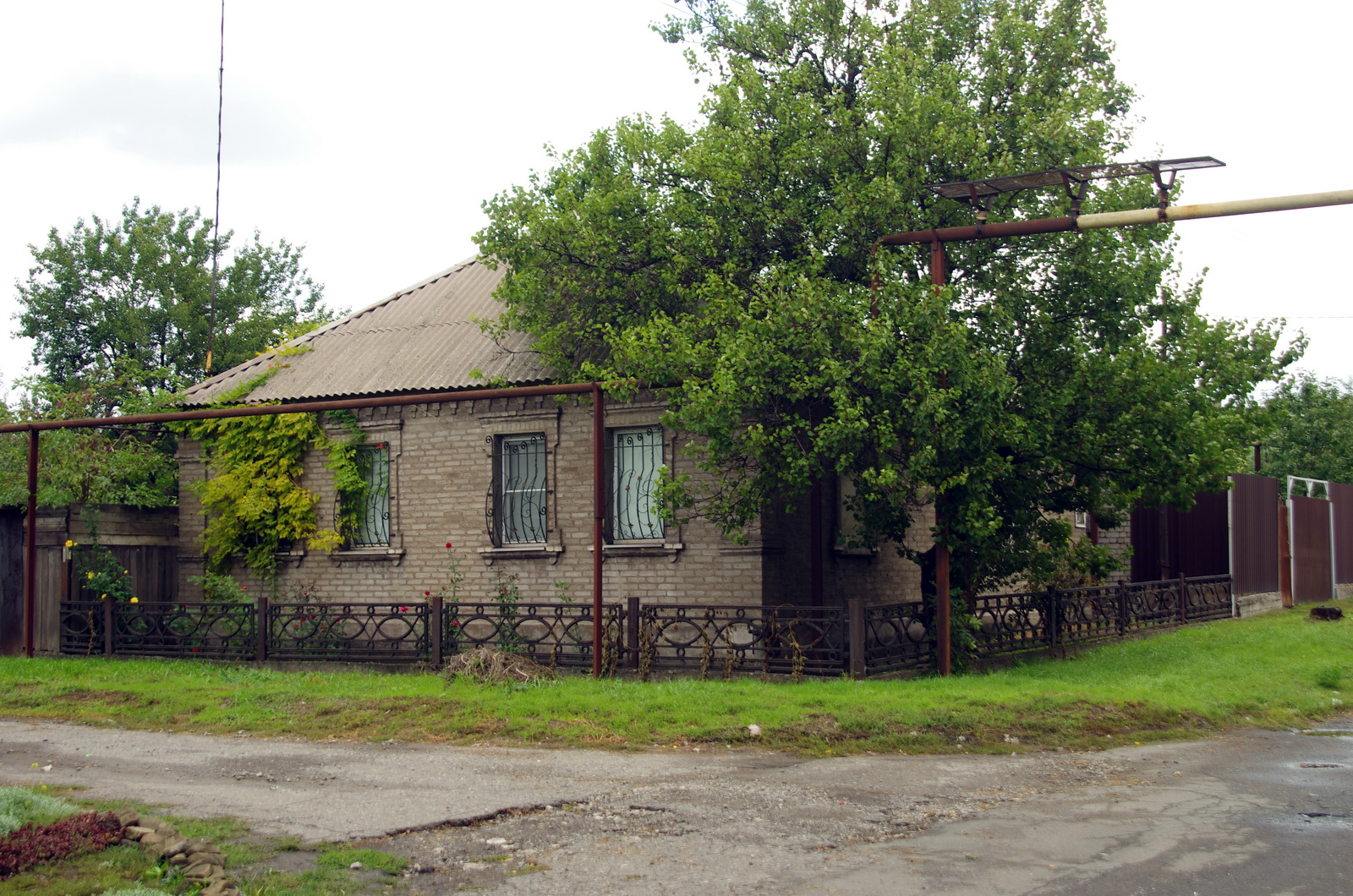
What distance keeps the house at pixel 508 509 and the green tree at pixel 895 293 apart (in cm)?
101

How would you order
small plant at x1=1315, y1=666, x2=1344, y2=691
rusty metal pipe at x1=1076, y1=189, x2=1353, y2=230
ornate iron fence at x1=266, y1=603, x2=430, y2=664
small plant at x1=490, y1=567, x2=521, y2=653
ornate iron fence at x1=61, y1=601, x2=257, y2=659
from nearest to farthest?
1. rusty metal pipe at x1=1076, y1=189, x2=1353, y2=230
2. small plant at x1=1315, y1=666, x2=1344, y2=691
3. small plant at x1=490, y1=567, x2=521, y2=653
4. ornate iron fence at x1=266, y1=603, x2=430, y2=664
5. ornate iron fence at x1=61, y1=601, x2=257, y2=659

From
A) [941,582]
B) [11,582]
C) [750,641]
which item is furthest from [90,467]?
[941,582]

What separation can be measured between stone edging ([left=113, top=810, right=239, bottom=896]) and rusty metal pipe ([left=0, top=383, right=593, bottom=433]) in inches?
292

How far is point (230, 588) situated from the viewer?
1747cm

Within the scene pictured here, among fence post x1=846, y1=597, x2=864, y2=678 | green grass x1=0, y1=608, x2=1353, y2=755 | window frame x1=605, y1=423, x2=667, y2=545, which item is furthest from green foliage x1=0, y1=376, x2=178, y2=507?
fence post x1=846, y1=597, x2=864, y2=678

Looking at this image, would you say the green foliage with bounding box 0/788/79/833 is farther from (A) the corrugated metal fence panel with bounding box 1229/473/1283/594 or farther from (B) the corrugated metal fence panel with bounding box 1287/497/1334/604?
(B) the corrugated metal fence panel with bounding box 1287/497/1334/604

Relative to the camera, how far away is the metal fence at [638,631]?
12.9 m

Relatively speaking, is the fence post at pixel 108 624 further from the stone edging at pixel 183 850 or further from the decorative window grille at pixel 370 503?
the stone edging at pixel 183 850

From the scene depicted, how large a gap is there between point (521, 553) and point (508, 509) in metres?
0.87

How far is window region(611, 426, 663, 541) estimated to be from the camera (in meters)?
16.0

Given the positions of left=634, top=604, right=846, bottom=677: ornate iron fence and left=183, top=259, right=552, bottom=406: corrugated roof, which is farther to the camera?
left=183, top=259, right=552, bottom=406: corrugated roof

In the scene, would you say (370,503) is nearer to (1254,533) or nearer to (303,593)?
(303,593)

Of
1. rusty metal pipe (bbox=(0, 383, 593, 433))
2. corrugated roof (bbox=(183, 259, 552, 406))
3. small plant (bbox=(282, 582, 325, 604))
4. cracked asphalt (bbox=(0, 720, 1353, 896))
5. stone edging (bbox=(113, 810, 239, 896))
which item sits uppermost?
corrugated roof (bbox=(183, 259, 552, 406))

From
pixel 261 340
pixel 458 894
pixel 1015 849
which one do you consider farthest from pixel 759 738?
pixel 261 340
